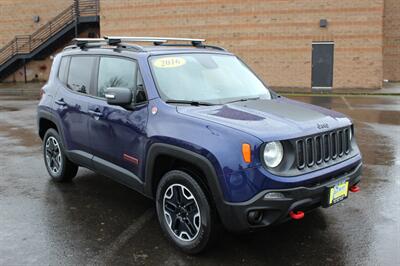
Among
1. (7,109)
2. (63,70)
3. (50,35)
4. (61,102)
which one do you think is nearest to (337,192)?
(61,102)

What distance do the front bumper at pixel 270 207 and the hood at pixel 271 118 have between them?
0.46 m

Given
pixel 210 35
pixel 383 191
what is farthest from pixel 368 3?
pixel 383 191

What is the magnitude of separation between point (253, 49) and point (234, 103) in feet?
61.8

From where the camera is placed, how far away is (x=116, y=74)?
16.5 ft

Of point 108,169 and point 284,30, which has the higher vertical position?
point 284,30

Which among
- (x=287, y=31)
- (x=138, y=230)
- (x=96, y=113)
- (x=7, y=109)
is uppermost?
(x=287, y=31)

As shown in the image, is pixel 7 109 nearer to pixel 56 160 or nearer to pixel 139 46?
pixel 56 160

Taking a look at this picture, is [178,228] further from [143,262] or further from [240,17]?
[240,17]

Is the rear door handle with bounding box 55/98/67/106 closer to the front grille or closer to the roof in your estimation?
the roof

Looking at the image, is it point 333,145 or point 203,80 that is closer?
point 333,145

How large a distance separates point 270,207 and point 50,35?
2659 centimetres

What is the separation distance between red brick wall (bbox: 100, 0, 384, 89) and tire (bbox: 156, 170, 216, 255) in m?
18.9

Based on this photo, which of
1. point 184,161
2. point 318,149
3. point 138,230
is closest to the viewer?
point 318,149

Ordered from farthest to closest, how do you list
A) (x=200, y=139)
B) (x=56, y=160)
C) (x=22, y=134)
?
1. (x=22, y=134)
2. (x=56, y=160)
3. (x=200, y=139)
